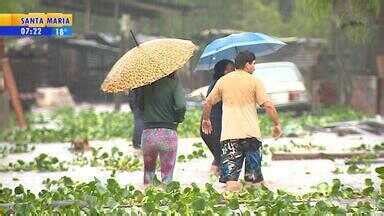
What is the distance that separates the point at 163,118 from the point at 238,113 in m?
0.81

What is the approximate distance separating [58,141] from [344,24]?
22.1 feet

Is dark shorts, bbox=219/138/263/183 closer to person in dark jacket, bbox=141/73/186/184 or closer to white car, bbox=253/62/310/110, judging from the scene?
person in dark jacket, bbox=141/73/186/184

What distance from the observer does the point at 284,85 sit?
756 inches

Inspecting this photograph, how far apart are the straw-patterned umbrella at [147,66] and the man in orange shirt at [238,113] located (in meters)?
0.53

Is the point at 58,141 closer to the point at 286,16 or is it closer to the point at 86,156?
the point at 86,156

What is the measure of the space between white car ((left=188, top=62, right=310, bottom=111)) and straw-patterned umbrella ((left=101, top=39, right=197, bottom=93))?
35.2ft

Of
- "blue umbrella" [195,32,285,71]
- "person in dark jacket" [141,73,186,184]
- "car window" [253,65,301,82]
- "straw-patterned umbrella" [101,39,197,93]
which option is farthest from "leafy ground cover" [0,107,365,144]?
"straw-patterned umbrella" [101,39,197,93]

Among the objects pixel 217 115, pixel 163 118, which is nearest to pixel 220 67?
pixel 217 115

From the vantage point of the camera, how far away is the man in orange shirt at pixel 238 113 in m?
7.78

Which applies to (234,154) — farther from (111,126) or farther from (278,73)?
(278,73)

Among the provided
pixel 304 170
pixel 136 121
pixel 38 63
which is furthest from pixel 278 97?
pixel 38 63

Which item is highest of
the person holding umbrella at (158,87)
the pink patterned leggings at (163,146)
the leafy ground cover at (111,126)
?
the person holding umbrella at (158,87)

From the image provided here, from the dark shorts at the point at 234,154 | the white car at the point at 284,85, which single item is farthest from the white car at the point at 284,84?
the dark shorts at the point at 234,154

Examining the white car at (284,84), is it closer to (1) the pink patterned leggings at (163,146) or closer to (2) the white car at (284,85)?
(2) the white car at (284,85)
